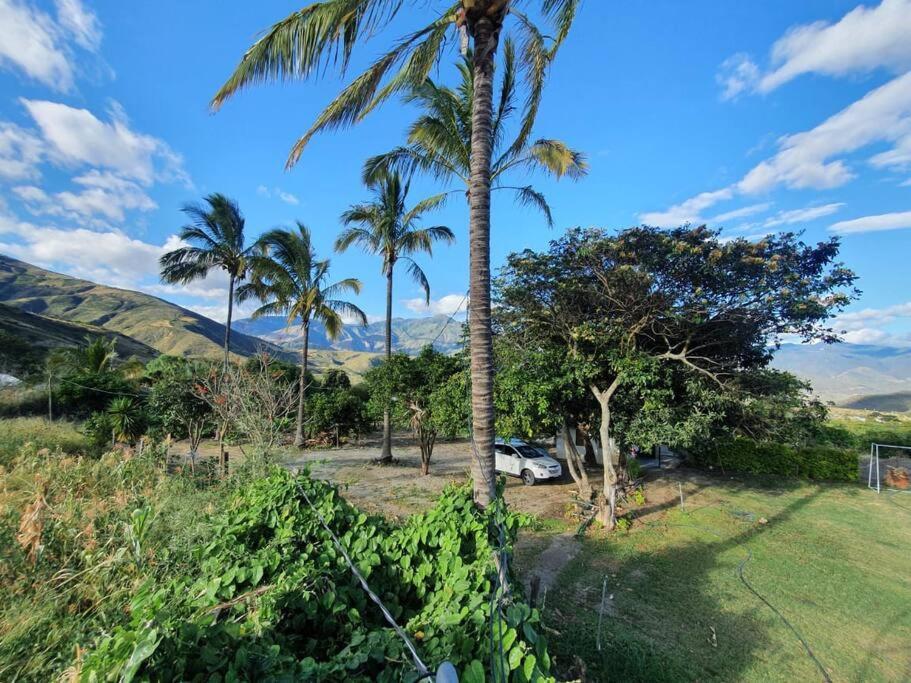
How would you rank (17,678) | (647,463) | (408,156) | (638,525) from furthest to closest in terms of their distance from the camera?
(647,463) → (638,525) → (408,156) → (17,678)

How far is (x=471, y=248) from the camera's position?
495 centimetres

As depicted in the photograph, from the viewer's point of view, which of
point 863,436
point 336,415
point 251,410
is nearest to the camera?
point 251,410

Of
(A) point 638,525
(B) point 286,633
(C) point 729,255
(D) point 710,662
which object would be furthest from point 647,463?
(B) point 286,633

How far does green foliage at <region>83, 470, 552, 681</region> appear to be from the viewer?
173 centimetres

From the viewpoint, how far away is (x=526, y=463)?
1434cm

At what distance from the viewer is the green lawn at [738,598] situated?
512cm

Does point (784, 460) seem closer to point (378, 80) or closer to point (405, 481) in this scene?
point (405, 481)

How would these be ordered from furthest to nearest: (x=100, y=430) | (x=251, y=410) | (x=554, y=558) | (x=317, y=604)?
(x=100, y=430)
(x=251, y=410)
(x=554, y=558)
(x=317, y=604)

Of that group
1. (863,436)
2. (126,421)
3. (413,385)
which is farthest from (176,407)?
(863,436)

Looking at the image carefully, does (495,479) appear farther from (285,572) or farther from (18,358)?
(18,358)

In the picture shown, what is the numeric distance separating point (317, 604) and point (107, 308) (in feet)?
521

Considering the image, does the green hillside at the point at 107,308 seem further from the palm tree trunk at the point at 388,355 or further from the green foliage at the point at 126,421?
the palm tree trunk at the point at 388,355

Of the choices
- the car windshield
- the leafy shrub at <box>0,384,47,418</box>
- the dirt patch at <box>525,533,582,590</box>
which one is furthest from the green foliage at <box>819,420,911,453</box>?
the leafy shrub at <box>0,384,47,418</box>

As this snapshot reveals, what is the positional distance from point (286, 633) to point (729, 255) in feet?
36.3
